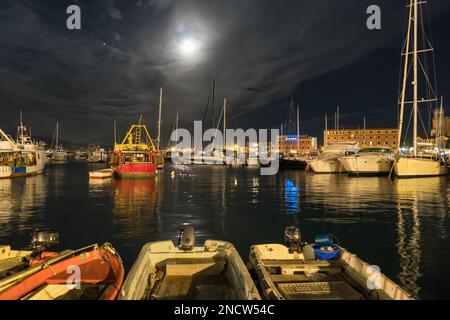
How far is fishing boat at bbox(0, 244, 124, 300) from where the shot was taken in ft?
28.1

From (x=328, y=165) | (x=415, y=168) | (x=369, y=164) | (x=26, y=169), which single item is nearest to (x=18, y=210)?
(x=26, y=169)

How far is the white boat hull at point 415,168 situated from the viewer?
50.0 meters

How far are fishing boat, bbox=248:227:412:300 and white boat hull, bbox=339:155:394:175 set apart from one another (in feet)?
161

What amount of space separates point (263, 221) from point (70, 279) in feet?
45.2

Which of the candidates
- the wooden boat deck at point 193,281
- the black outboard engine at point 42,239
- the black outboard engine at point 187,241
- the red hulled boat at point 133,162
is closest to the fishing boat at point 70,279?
the wooden boat deck at point 193,281

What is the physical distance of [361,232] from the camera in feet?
59.8

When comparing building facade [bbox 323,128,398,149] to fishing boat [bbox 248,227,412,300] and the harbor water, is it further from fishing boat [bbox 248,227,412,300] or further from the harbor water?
fishing boat [bbox 248,227,412,300]

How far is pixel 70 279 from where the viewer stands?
974 centimetres

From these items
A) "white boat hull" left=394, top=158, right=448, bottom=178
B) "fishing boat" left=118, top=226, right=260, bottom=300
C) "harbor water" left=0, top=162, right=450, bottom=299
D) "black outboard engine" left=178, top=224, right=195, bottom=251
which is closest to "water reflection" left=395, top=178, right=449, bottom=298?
"harbor water" left=0, top=162, right=450, bottom=299

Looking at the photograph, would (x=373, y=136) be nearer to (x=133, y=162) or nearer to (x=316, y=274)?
(x=133, y=162)

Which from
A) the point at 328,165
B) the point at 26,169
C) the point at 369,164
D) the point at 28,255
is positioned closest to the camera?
the point at 28,255

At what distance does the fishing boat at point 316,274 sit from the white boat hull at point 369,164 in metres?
49.2

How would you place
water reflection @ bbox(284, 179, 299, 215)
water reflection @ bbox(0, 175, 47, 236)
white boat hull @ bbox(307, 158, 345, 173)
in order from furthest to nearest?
white boat hull @ bbox(307, 158, 345, 173), water reflection @ bbox(284, 179, 299, 215), water reflection @ bbox(0, 175, 47, 236)
